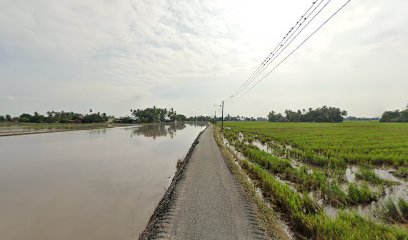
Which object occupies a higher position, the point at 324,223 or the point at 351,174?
the point at 324,223

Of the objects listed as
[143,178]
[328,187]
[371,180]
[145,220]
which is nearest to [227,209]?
[145,220]

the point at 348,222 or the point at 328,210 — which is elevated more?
the point at 348,222

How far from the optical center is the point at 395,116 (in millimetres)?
122188

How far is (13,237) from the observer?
636 centimetres

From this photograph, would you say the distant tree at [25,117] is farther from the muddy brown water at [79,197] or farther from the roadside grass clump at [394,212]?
the roadside grass clump at [394,212]

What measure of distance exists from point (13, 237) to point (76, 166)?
9.67 m

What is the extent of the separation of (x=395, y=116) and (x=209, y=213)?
152178mm

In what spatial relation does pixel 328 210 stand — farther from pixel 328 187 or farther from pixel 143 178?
pixel 143 178

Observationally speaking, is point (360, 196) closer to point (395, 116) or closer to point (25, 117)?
→ point (25, 117)

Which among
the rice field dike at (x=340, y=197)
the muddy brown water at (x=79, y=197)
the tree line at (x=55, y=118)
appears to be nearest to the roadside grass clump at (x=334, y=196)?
the rice field dike at (x=340, y=197)

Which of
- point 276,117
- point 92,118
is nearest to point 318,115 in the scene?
A: point 276,117

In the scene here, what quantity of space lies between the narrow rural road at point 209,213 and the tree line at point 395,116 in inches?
5470

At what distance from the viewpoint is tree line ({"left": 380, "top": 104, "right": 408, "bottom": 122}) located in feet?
373

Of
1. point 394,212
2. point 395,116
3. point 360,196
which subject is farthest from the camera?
point 395,116
